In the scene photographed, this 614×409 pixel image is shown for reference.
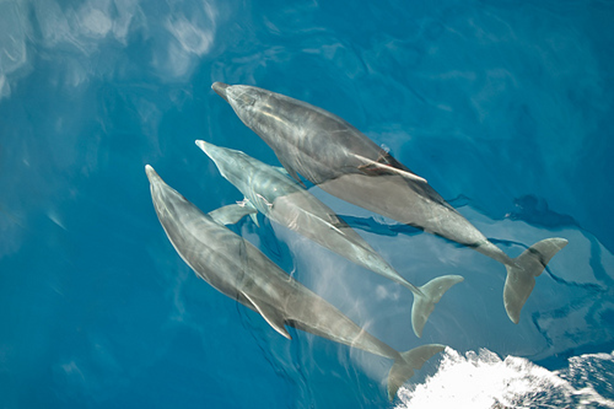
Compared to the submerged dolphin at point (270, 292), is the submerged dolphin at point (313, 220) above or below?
above

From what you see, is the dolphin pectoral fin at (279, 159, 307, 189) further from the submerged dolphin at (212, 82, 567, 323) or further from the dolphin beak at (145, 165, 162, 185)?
the dolphin beak at (145, 165, 162, 185)

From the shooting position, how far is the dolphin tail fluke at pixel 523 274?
4082mm

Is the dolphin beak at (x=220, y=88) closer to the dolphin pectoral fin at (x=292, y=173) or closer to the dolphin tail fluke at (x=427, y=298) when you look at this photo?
the dolphin pectoral fin at (x=292, y=173)

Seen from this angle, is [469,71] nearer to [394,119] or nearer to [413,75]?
[413,75]

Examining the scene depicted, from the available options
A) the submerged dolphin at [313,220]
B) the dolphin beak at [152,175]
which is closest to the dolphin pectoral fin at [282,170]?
the submerged dolphin at [313,220]

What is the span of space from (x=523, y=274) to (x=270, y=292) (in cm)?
268

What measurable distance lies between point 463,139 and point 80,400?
22.3 ft

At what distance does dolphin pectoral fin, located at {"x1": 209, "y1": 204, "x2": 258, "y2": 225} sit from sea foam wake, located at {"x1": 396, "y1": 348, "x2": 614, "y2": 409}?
2.87 meters

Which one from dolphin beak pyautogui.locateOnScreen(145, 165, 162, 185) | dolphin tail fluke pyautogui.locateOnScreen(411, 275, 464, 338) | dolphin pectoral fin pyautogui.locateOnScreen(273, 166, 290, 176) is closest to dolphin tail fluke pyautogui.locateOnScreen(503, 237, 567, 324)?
dolphin tail fluke pyautogui.locateOnScreen(411, 275, 464, 338)

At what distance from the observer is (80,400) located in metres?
5.88

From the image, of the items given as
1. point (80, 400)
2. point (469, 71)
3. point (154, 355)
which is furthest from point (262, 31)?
point (80, 400)

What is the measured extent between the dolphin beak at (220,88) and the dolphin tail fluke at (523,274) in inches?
159

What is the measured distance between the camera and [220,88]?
5.25 metres

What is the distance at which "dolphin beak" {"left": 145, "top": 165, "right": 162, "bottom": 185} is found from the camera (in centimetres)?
494
